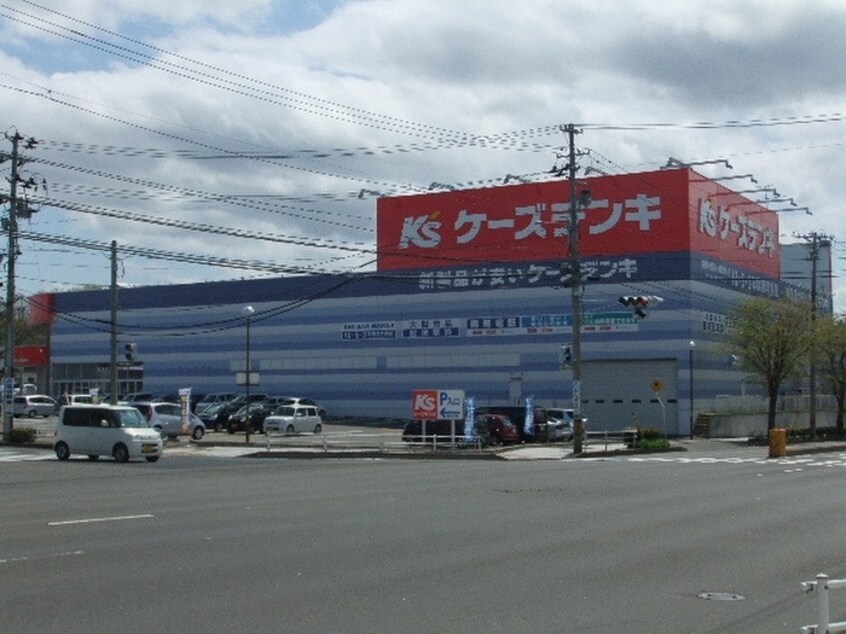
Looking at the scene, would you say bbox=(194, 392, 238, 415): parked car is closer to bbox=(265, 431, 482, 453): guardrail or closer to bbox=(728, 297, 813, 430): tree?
bbox=(265, 431, 482, 453): guardrail

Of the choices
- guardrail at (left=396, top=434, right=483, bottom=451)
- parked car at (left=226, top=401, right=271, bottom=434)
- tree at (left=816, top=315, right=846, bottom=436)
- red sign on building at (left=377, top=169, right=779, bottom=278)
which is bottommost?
guardrail at (left=396, top=434, right=483, bottom=451)

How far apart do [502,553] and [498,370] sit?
52945 millimetres

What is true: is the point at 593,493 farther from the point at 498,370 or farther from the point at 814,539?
the point at 498,370

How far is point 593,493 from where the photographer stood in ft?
75.8

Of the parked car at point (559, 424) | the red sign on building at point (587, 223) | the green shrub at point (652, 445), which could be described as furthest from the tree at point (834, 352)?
the green shrub at point (652, 445)

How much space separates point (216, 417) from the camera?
6094 cm

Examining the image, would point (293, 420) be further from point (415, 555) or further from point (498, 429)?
point (415, 555)

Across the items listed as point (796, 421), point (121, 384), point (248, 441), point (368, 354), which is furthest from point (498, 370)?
point (121, 384)

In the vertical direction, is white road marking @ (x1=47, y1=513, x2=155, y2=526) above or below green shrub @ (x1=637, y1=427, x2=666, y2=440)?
below

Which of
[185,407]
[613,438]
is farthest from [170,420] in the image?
[613,438]

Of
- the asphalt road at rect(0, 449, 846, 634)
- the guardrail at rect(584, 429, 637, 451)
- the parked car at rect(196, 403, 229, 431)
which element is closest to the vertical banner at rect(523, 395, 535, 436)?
the guardrail at rect(584, 429, 637, 451)

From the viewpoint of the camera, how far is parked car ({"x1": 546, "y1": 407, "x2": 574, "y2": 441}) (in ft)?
165

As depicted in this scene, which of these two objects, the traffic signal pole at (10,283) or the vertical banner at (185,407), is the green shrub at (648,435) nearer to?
the vertical banner at (185,407)

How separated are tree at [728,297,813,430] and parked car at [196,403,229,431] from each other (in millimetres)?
26424
